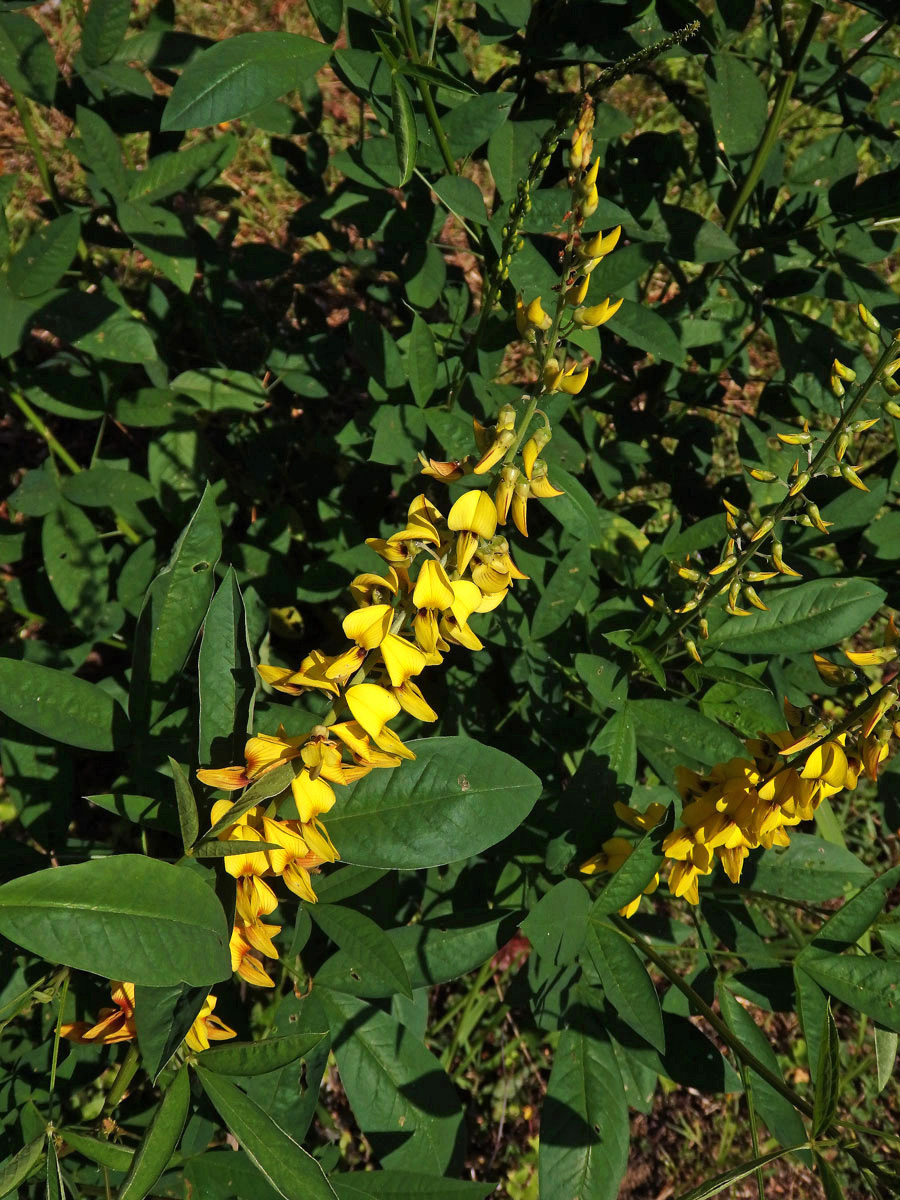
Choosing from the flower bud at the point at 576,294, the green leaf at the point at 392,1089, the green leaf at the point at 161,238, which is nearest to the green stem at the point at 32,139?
the green leaf at the point at 161,238

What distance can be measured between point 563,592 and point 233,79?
1.19 meters

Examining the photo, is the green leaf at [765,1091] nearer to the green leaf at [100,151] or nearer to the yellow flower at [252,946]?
the yellow flower at [252,946]

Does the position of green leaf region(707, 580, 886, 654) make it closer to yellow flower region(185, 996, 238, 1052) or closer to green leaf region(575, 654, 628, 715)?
green leaf region(575, 654, 628, 715)

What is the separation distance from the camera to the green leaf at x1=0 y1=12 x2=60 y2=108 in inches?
79.0

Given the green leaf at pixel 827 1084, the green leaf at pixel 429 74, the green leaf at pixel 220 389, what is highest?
Result: the green leaf at pixel 429 74

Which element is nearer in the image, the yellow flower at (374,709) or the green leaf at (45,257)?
the yellow flower at (374,709)

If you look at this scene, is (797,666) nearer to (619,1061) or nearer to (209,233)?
(619,1061)

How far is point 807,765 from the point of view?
1540 mm

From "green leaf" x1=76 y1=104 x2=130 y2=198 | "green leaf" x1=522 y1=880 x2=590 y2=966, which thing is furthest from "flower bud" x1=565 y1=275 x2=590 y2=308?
"green leaf" x1=76 y1=104 x2=130 y2=198

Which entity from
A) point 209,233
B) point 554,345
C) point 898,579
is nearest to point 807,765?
point 554,345

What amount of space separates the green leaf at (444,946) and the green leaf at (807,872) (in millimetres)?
649

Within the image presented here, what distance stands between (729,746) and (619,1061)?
0.77m

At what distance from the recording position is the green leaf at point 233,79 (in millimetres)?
1481

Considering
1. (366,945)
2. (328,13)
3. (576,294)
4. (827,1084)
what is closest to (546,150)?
(576,294)
